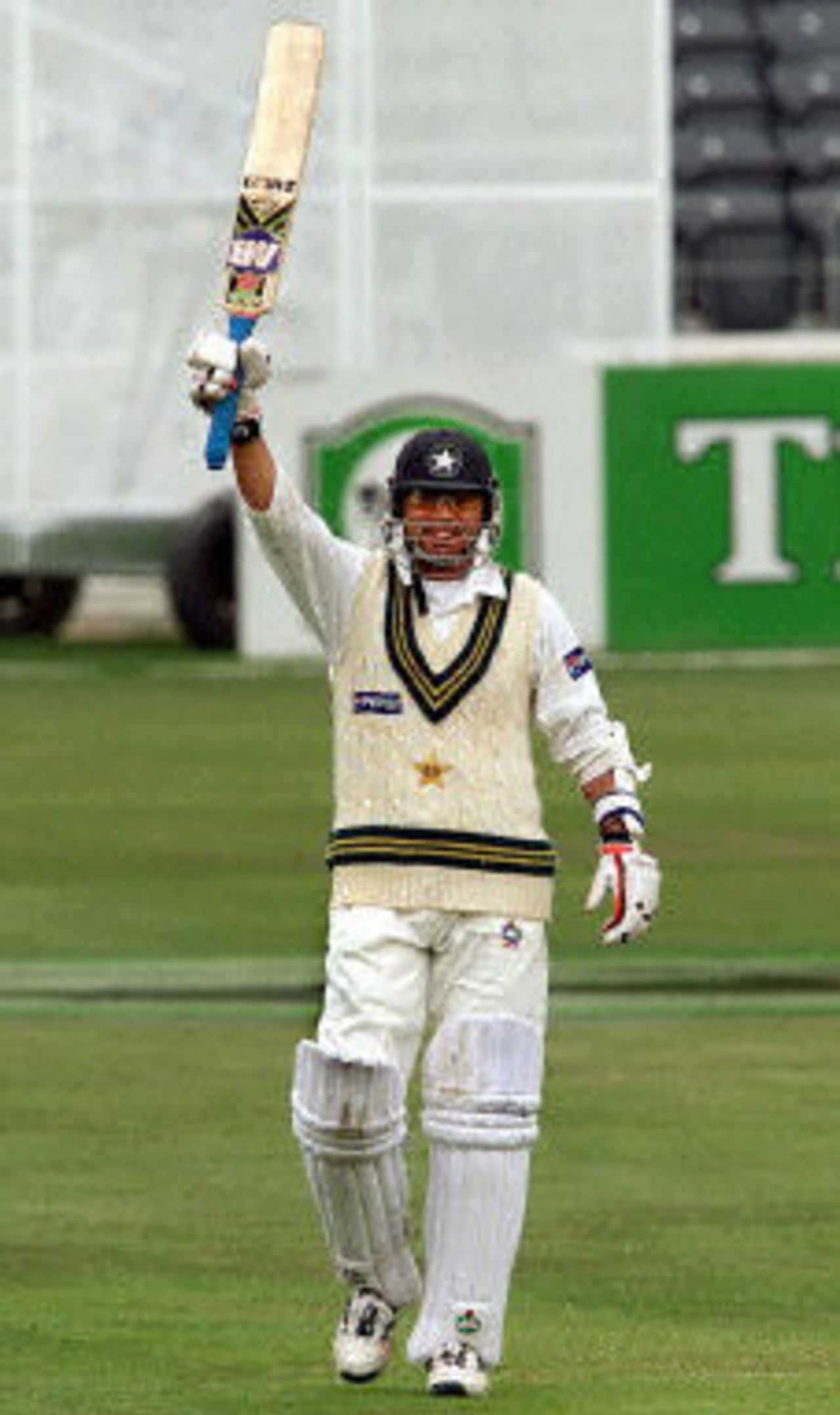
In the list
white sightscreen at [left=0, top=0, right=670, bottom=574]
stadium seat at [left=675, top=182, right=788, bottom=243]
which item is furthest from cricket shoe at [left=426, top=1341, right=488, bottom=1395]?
stadium seat at [left=675, top=182, right=788, bottom=243]

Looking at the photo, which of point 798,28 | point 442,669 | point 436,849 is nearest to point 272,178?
point 442,669

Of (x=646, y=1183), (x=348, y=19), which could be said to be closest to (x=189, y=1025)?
(x=646, y=1183)

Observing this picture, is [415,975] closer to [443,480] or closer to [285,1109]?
[443,480]

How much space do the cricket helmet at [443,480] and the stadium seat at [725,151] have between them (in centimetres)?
2823

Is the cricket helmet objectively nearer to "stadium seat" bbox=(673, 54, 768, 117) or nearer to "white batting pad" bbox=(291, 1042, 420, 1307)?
"white batting pad" bbox=(291, 1042, 420, 1307)

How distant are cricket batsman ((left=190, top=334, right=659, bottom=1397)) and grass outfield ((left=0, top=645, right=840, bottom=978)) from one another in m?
6.07

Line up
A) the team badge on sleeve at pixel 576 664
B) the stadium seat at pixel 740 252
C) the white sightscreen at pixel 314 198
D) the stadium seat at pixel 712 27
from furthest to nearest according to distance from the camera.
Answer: the stadium seat at pixel 712 27, the stadium seat at pixel 740 252, the white sightscreen at pixel 314 198, the team badge on sleeve at pixel 576 664

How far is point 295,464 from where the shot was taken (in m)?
27.3

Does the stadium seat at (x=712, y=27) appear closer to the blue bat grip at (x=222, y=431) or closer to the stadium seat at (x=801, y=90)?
the stadium seat at (x=801, y=90)

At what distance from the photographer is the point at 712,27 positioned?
36844mm

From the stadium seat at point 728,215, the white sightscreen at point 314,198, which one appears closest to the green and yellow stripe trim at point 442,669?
the white sightscreen at point 314,198

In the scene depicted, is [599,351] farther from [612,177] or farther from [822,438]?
[822,438]

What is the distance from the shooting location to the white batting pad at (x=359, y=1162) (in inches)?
295

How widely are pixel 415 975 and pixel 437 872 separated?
171 millimetres
